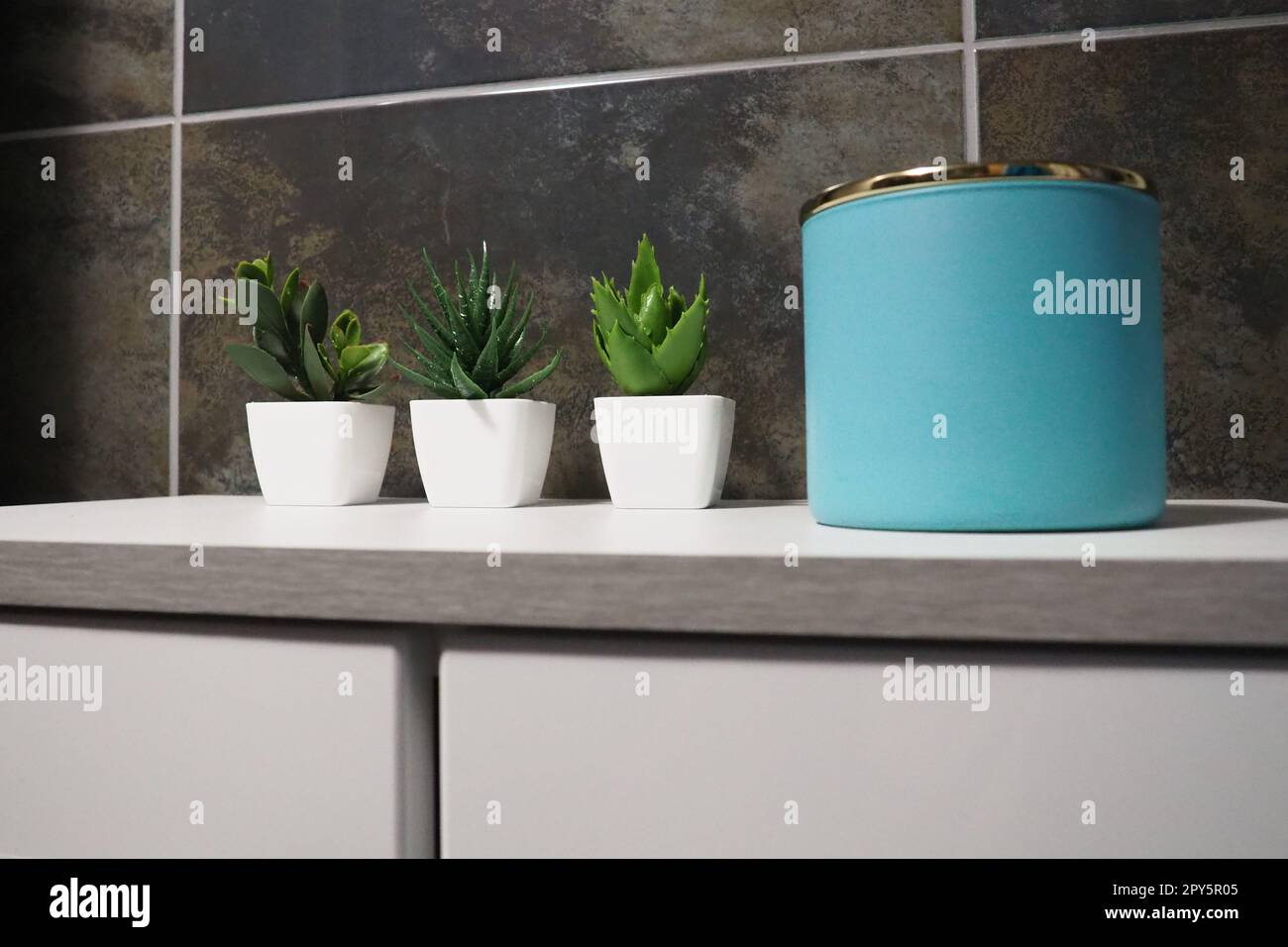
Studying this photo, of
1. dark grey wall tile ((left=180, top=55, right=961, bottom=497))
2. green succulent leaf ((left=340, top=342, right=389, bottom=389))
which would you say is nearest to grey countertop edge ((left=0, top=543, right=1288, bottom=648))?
green succulent leaf ((left=340, top=342, right=389, bottom=389))

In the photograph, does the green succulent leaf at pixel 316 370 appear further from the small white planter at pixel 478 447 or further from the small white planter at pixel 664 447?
the small white planter at pixel 664 447

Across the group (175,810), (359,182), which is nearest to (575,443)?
(359,182)

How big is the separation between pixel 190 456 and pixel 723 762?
0.73 metres

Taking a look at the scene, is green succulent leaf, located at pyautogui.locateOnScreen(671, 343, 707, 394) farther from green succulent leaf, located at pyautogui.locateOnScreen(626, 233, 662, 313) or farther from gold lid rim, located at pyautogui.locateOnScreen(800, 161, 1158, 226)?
gold lid rim, located at pyautogui.locateOnScreen(800, 161, 1158, 226)

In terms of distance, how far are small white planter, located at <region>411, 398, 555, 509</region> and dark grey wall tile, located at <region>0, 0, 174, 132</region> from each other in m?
0.55

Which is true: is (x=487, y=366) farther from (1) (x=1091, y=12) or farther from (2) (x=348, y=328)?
Result: (1) (x=1091, y=12)

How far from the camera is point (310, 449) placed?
2.24 ft

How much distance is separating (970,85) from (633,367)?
39cm

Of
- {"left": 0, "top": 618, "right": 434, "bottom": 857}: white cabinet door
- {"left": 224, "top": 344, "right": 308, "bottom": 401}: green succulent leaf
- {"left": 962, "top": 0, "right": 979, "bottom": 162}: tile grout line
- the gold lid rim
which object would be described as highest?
{"left": 962, "top": 0, "right": 979, "bottom": 162}: tile grout line

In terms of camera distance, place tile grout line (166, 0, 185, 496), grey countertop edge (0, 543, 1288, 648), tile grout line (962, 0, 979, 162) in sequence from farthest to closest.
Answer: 1. tile grout line (166, 0, 185, 496)
2. tile grout line (962, 0, 979, 162)
3. grey countertop edge (0, 543, 1288, 648)

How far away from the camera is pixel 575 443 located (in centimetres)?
81

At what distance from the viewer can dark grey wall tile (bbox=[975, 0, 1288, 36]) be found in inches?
27.9

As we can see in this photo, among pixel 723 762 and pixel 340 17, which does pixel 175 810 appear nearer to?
pixel 723 762

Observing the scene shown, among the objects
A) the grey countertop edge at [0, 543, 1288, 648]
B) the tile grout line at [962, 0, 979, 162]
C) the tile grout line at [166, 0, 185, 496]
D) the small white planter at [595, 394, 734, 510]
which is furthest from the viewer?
the tile grout line at [166, 0, 185, 496]
